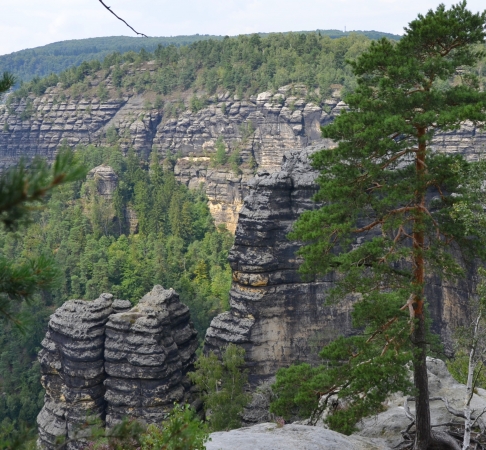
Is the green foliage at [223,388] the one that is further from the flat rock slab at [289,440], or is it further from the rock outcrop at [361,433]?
the flat rock slab at [289,440]

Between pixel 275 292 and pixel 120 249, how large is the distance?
112ft

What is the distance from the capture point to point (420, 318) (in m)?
13.9

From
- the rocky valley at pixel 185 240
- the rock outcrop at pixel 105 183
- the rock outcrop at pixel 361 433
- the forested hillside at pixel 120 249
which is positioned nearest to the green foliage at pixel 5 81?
the rocky valley at pixel 185 240

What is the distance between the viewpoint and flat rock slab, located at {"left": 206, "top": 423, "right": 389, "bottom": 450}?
14.2m

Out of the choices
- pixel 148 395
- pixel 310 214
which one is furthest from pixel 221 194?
pixel 310 214

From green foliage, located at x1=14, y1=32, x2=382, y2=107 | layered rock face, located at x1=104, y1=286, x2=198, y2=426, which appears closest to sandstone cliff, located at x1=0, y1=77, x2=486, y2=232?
green foliage, located at x1=14, y1=32, x2=382, y2=107

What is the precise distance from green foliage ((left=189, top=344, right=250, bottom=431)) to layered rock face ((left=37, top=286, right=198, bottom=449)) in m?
1.72

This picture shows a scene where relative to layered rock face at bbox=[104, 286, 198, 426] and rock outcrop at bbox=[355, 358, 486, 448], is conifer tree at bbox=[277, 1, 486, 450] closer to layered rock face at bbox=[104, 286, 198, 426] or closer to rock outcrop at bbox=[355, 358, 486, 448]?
rock outcrop at bbox=[355, 358, 486, 448]

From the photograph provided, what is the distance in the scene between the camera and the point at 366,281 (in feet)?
45.0

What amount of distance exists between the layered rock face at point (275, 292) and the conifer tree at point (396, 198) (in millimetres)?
18031

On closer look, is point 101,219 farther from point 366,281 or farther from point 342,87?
point 366,281

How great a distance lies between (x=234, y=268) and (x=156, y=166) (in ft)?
153

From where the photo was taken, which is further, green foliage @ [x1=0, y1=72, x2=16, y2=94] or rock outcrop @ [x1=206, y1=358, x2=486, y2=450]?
rock outcrop @ [x1=206, y1=358, x2=486, y2=450]

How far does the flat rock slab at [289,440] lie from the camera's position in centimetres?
1417
